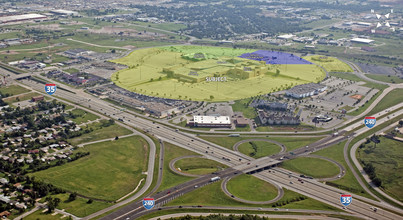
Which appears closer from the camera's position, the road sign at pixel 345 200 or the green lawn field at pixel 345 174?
the road sign at pixel 345 200

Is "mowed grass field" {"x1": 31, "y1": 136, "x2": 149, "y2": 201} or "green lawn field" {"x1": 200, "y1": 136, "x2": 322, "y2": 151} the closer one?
"mowed grass field" {"x1": 31, "y1": 136, "x2": 149, "y2": 201}

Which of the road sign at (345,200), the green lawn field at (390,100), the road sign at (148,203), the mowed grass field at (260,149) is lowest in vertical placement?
the road sign at (148,203)

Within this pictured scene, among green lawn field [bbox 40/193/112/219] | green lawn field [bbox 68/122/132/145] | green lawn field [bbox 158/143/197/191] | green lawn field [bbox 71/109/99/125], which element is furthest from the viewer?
green lawn field [bbox 71/109/99/125]

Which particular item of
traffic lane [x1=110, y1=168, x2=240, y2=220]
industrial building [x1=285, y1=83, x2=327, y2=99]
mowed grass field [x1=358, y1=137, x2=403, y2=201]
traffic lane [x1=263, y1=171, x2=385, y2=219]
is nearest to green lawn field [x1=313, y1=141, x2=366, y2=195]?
traffic lane [x1=263, y1=171, x2=385, y2=219]

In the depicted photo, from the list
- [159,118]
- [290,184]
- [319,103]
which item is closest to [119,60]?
[159,118]

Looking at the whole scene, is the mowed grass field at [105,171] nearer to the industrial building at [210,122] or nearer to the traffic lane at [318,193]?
the industrial building at [210,122]

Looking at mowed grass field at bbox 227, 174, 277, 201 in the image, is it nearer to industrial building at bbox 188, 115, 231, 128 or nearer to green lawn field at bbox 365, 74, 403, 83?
industrial building at bbox 188, 115, 231, 128

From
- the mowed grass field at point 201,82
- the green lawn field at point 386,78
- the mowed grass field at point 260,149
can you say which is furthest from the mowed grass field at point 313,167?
the green lawn field at point 386,78
